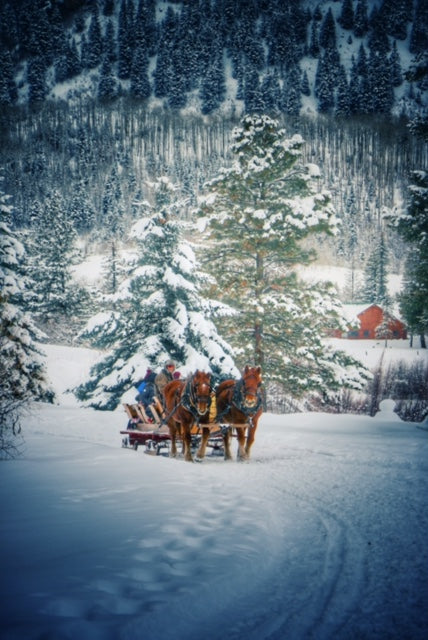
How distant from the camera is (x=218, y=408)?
28.5ft

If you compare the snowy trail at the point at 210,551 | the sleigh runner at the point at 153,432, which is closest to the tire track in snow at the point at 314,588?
the snowy trail at the point at 210,551

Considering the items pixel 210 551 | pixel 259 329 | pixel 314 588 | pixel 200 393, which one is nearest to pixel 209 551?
pixel 210 551

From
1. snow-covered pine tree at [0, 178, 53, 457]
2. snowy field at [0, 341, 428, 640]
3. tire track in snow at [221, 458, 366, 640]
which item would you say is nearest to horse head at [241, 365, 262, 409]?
snowy field at [0, 341, 428, 640]

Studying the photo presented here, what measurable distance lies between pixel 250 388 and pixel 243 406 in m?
0.40

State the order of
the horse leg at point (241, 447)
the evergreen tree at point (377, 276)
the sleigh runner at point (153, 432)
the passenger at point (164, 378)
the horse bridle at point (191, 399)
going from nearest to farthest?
the horse bridle at point (191, 399)
the horse leg at point (241, 447)
the sleigh runner at point (153, 432)
the passenger at point (164, 378)
the evergreen tree at point (377, 276)

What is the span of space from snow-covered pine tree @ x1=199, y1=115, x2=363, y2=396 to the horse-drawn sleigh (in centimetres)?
657

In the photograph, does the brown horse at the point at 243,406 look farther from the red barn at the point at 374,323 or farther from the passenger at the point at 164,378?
the red barn at the point at 374,323

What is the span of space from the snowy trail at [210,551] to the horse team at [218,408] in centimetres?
137

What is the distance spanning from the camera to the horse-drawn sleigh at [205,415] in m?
7.82

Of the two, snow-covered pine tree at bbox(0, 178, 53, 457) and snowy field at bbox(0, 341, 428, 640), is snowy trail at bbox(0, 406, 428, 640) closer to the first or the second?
snowy field at bbox(0, 341, 428, 640)

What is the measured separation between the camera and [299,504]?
490 centimetres

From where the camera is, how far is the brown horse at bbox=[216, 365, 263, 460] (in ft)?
25.7

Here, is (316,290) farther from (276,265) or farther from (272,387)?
(272,387)

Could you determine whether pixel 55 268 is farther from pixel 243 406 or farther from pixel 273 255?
pixel 243 406
